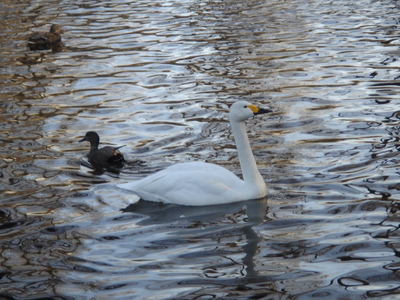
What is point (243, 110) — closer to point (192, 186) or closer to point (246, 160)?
point (246, 160)

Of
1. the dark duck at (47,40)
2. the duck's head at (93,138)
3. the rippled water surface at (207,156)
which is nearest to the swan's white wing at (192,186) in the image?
the rippled water surface at (207,156)

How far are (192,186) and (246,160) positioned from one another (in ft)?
2.48

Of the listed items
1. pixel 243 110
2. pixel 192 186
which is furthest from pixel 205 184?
pixel 243 110

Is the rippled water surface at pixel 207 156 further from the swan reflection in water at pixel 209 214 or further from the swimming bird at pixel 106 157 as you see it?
the swimming bird at pixel 106 157

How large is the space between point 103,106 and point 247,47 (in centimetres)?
554

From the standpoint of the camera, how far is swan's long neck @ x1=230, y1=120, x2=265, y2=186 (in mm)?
9109

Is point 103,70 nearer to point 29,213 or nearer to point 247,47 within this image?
point 247,47

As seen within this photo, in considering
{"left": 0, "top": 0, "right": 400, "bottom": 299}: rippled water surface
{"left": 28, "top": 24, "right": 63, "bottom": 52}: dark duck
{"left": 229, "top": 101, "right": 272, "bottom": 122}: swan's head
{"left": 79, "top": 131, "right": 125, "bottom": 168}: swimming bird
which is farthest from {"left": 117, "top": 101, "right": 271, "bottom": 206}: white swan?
{"left": 28, "top": 24, "right": 63, "bottom": 52}: dark duck

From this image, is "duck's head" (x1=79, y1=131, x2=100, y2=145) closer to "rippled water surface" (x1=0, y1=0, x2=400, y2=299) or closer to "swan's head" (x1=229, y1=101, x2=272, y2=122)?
"rippled water surface" (x1=0, y1=0, x2=400, y2=299)

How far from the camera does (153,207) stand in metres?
9.20

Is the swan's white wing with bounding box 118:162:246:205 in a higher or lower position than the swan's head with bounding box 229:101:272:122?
lower

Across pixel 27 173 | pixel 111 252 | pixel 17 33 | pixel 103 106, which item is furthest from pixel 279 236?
pixel 17 33

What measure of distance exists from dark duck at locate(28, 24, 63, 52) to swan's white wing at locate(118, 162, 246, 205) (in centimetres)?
1155

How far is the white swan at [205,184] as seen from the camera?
8.95 m
